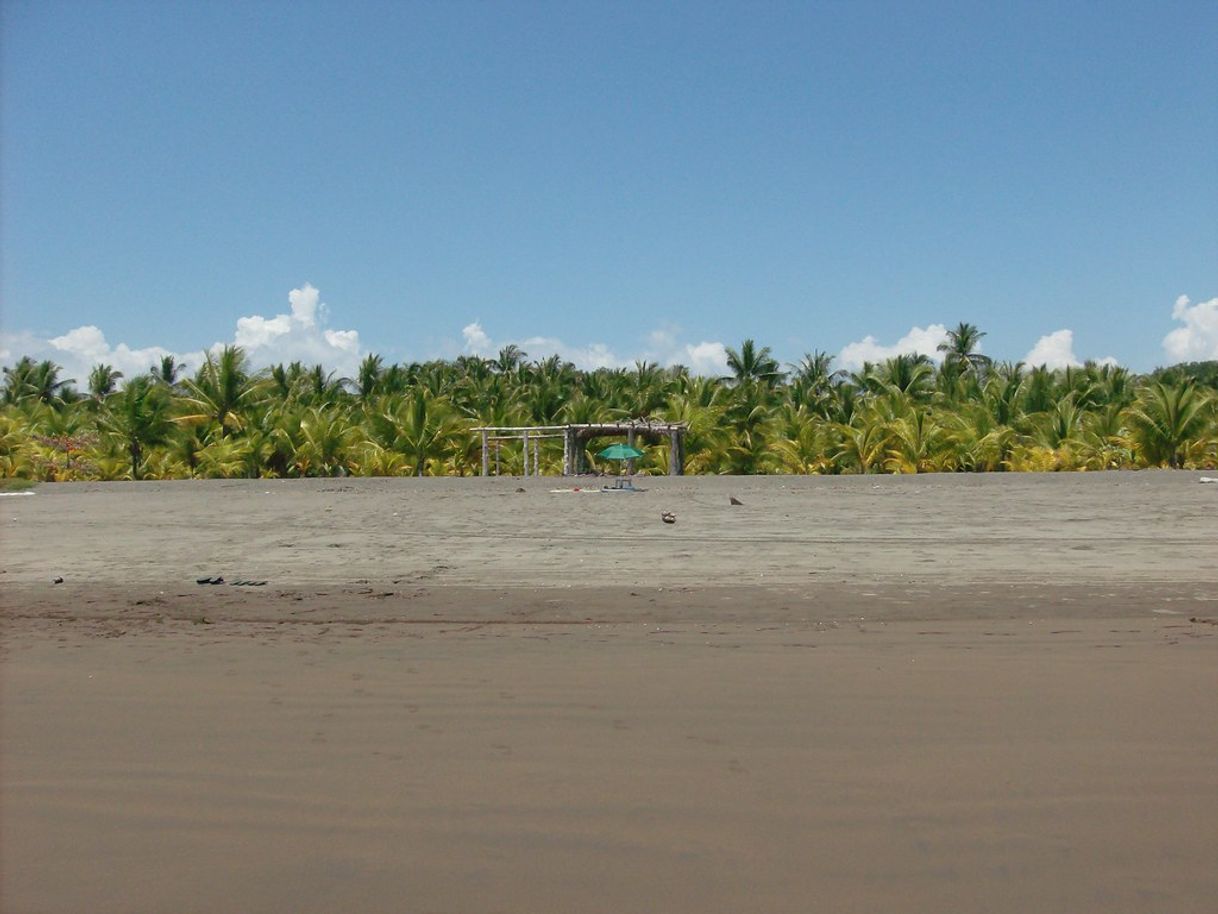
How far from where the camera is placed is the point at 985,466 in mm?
30078

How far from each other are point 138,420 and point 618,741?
110 ft

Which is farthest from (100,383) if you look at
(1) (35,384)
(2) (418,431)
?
(2) (418,431)

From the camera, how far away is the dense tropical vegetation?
29172mm

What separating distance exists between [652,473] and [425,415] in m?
7.75

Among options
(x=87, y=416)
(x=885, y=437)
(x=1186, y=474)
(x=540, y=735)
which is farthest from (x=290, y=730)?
(x=87, y=416)

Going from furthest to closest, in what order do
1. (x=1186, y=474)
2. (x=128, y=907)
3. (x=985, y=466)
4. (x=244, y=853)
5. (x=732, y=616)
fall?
(x=985, y=466) < (x=1186, y=474) < (x=732, y=616) < (x=244, y=853) < (x=128, y=907)

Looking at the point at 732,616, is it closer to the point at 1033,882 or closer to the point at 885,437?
the point at 1033,882

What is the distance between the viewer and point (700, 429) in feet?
112

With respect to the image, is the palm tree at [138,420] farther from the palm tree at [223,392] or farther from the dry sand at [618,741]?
the dry sand at [618,741]

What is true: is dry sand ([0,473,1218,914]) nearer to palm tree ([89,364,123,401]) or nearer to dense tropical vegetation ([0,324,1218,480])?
dense tropical vegetation ([0,324,1218,480])

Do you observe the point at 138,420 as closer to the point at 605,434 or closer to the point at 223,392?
the point at 223,392

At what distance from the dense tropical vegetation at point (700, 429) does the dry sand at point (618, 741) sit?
2143cm

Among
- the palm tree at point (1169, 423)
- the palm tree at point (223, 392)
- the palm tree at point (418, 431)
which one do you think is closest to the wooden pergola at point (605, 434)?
the palm tree at point (418, 431)

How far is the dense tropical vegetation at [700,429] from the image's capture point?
29.2 metres
